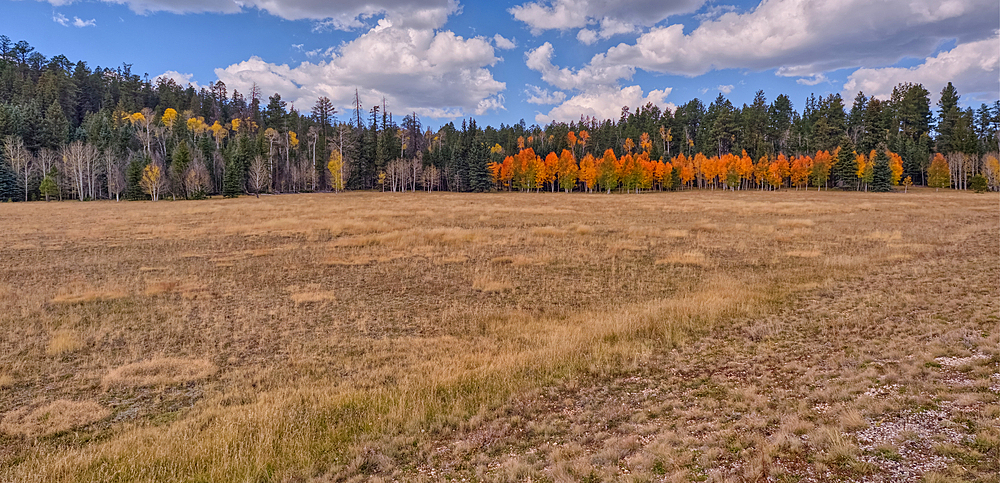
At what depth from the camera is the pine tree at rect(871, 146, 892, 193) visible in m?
81.9

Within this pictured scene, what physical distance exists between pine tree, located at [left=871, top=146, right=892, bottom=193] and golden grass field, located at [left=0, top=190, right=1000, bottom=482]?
7794 cm

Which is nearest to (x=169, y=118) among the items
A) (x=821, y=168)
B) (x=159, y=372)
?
(x=159, y=372)

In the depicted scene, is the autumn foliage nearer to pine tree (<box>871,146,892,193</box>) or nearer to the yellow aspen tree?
pine tree (<box>871,146,892,193</box>)

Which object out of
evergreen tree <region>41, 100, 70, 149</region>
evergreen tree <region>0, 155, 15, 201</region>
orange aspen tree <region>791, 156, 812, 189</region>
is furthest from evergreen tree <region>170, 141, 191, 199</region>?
orange aspen tree <region>791, 156, 812, 189</region>

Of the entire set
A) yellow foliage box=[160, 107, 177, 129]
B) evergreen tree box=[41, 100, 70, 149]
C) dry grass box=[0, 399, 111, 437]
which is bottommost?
dry grass box=[0, 399, 111, 437]

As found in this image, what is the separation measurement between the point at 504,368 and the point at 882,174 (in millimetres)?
100681

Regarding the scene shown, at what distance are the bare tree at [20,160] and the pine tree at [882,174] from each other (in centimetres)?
13324

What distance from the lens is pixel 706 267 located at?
63.9 ft

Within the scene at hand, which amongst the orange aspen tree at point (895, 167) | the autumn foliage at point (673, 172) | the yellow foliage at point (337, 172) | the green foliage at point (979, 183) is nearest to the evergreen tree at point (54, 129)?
the yellow foliage at point (337, 172)

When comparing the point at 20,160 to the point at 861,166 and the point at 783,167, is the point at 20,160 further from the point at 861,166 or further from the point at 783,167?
the point at 861,166

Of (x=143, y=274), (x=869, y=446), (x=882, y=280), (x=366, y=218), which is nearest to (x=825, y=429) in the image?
(x=869, y=446)

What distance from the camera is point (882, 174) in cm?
8244

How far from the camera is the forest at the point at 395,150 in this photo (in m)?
73.0

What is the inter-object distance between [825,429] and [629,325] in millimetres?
5881
